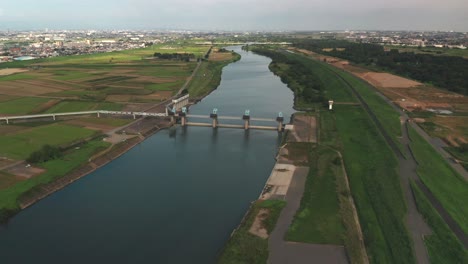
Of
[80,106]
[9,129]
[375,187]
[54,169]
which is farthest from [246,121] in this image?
[9,129]

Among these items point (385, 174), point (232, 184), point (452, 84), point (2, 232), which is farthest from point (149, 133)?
point (452, 84)

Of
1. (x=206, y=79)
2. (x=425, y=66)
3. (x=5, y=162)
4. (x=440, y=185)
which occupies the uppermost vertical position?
(x=425, y=66)

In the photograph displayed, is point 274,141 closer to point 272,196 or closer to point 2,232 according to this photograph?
point 272,196

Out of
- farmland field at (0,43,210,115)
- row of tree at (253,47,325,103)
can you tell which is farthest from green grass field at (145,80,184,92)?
row of tree at (253,47,325,103)

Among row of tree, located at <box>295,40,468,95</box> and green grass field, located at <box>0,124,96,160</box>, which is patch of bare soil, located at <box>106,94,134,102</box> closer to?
green grass field, located at <box>0,124,96,160</box>

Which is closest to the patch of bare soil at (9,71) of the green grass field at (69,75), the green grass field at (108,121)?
the green grass field at (69,75)

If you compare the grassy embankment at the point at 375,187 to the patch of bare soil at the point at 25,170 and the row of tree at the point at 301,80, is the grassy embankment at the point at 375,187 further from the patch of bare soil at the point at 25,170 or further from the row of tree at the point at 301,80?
the patch of bare soil at the point at 25,170

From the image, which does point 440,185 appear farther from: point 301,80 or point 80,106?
point 301,80
